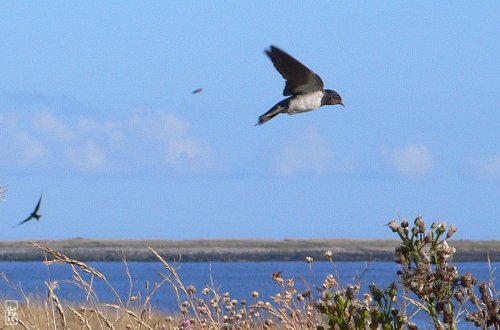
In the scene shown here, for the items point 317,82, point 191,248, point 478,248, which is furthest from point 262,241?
point 317,82

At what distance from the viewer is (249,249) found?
14012 centimetres

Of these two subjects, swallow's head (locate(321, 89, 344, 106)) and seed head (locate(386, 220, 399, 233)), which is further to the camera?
swallow's head (locate(321, 89, 344, 106))

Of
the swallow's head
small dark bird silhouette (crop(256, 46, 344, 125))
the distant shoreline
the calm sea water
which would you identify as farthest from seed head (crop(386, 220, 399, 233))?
the distant shoreline

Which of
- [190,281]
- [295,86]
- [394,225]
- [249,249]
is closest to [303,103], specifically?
[295,86]

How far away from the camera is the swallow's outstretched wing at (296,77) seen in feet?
39.9

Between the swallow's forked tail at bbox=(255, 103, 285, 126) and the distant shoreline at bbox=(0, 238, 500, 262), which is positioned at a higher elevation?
the distant shoreline at bbox=(0, 238, 500, 262)

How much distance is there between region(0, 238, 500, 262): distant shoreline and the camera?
12356cm

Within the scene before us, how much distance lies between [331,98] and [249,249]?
5015 inches

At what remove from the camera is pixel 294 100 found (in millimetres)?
12117

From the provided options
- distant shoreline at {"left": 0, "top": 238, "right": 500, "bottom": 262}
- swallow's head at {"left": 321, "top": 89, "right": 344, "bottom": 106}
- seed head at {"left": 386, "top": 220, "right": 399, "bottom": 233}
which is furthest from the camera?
distant shoreline at {"left": 0, "top": 238, "right": 500, "bottom": 262}

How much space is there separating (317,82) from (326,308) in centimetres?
826

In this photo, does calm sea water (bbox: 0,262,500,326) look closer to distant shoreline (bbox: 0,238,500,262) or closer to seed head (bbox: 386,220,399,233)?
seed head (bbox: 386,220,399,233)

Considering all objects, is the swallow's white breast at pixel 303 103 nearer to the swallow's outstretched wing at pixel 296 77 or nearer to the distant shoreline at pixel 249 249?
the swallow's outstretched wing at pixel 296 77

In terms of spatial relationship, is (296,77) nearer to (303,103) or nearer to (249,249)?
(303,103)
